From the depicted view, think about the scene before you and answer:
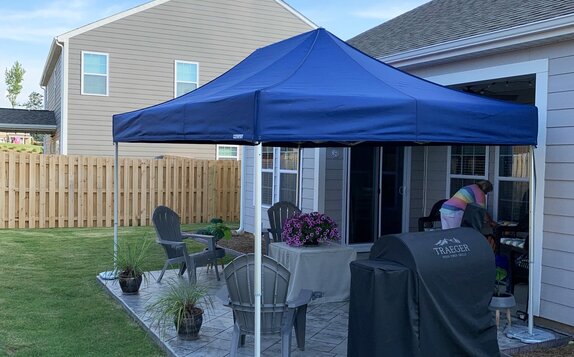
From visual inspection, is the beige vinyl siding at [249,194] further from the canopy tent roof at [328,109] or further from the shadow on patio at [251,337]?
the canopy tent roof at [328,109]

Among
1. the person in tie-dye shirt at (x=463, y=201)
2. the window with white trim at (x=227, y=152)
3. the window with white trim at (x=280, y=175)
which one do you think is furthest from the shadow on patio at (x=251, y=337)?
the window with white trim at (x=227, y=152)

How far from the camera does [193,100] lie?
4.66 metres

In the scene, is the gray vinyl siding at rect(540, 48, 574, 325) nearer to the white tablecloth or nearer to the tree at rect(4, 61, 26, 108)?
the white tablecloth

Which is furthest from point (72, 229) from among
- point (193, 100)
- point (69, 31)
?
point (193, 100)

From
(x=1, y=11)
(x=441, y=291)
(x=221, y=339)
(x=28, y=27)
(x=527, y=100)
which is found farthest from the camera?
(x=28, y=27)

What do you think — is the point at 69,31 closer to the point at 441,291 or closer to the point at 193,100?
the point at 193,100

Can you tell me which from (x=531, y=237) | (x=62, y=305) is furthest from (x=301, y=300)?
(x=62, y=305)

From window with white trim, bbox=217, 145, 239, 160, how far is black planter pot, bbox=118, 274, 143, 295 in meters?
12.0

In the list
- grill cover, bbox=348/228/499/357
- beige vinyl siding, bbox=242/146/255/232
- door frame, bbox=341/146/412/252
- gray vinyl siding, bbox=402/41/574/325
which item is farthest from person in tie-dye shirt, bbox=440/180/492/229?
beige vinyl siding, bbox=242/146/255/232

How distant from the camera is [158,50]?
17219 mm

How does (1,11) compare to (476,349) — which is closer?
(476,349)

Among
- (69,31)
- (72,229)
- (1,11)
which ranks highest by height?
(1,11)

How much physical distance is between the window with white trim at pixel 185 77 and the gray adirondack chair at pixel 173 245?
11161 mm

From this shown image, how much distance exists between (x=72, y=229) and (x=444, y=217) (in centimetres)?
897
